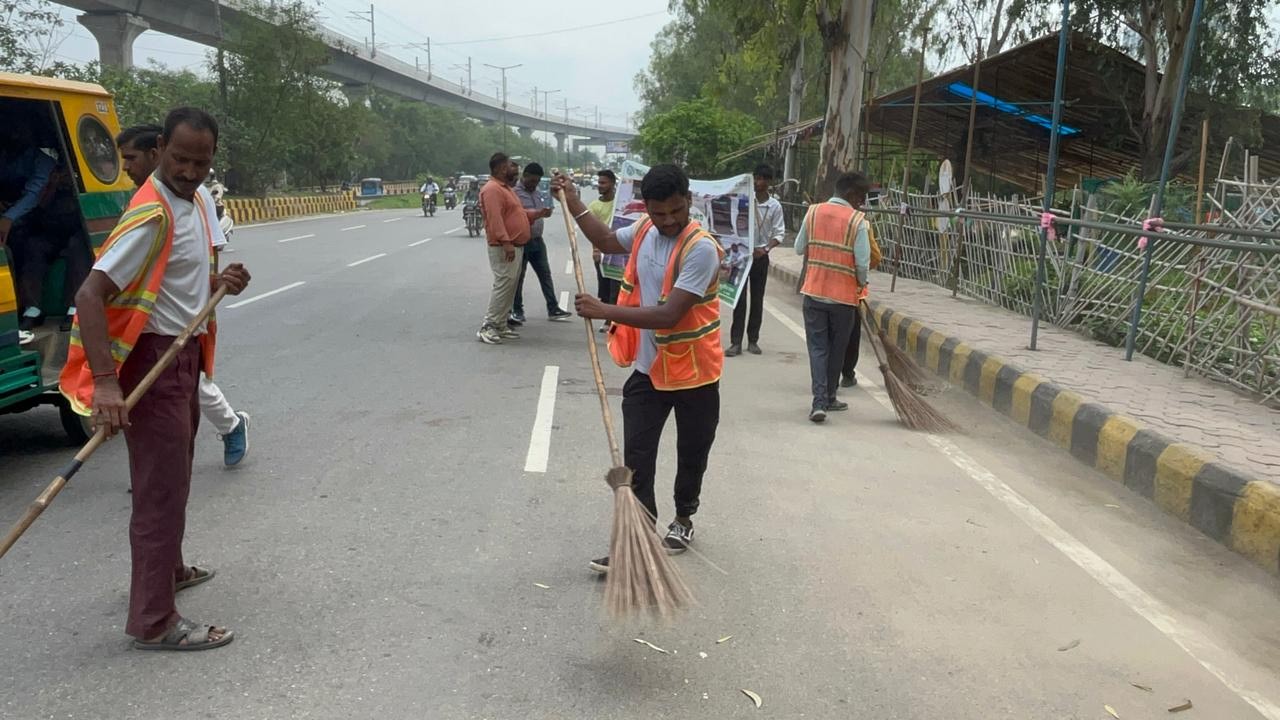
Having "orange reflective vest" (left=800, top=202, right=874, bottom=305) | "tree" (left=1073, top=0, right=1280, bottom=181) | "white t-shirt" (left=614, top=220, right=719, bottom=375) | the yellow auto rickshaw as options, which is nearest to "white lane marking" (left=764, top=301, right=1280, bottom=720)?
"orange reflective vest" (left=800, top=202, right=874, bottom=305)

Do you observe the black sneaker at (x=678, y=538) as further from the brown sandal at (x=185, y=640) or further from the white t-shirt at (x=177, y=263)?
the white t-shirt at (x=177, y=263)

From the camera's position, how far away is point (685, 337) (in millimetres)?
3668

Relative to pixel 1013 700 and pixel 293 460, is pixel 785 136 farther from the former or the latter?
pixel 1013 700

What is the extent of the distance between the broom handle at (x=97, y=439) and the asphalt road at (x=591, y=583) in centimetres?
50

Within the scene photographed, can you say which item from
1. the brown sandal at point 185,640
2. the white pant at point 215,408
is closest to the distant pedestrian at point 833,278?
the white pant at point 215,408

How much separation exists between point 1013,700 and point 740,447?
9.20 ft

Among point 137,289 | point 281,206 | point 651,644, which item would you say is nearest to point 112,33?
point 281,206

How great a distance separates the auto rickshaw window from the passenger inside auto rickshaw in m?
0.38

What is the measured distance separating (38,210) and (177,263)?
380 cm

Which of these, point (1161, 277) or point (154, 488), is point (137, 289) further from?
point (1161, 277)

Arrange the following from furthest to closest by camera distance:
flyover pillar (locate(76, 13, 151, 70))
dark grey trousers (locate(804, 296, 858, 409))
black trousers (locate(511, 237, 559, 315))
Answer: flyover pillar (locate(76, 13, 151, 70)) → black trousers (locate(511, 237, 559, 315)) → dark grey trousers (locate(804, 296, 858, 409))

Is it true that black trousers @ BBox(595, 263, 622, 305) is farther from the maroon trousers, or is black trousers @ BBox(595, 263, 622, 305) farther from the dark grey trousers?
the maroon trousers

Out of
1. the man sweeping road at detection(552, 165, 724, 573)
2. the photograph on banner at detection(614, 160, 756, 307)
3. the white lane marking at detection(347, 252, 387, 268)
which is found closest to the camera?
the man sweeping road at detection(552, 165, 724, 573)

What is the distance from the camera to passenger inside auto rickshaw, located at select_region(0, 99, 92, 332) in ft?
19.4
